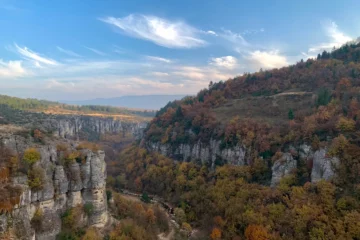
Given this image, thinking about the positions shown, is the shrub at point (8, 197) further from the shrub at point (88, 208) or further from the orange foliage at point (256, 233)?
the orange foliage at point (256, 233)

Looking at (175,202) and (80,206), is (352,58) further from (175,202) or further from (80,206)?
(80,206)

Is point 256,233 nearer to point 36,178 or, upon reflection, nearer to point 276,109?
point 36,178

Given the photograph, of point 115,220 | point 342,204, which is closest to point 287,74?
point 342,204

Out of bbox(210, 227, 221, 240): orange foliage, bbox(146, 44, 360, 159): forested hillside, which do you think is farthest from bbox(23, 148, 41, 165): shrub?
bbox(146, 44, 360, 159): forested hillside

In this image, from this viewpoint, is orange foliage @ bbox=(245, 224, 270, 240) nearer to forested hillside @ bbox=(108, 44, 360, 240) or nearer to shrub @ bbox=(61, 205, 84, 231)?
forested hillside @ bbox=(108, 44, 360, 240)

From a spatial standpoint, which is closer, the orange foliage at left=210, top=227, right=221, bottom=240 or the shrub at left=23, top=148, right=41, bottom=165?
the shrub at left=23, top=148, right=41, bottom=165

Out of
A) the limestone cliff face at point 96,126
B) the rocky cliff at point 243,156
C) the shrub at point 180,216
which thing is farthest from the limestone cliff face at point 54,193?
the limestone cliff face at point 96,126

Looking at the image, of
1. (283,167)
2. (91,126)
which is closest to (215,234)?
(283,167)

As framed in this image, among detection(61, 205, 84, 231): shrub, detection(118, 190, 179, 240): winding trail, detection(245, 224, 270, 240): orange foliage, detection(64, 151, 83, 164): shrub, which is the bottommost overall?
detection(118, 190, 179, 240): winding trail
